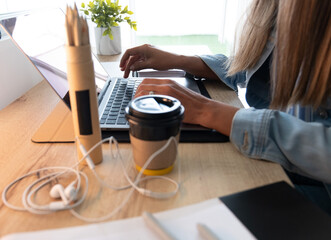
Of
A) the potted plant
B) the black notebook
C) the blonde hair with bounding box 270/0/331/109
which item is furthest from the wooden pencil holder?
the potted plant

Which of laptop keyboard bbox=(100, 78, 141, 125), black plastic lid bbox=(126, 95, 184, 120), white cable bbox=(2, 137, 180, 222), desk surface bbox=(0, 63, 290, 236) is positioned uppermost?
black plastic lid bbox=(126, 95, 184, 120)

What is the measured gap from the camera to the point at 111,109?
66 centimetres

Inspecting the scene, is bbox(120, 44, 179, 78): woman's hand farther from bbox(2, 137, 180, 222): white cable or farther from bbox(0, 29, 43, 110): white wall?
bbox(2, 137, 180, 222): white cable

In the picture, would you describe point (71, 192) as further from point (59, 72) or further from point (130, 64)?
point (130, 64)

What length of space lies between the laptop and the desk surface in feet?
0.14

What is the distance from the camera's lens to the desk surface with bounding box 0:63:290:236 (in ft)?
1.24

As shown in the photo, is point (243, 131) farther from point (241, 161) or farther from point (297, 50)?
point (297, 50)

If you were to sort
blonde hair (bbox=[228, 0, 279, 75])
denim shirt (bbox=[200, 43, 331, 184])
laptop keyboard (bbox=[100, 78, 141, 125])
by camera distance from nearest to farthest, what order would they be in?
denim shirt (bbox=[200, 43, 331, 184]) → laptop keyboard (bbox=[100, 78, 141, 125]) → blonde hair (bbox=[228, 0, 279, 75])

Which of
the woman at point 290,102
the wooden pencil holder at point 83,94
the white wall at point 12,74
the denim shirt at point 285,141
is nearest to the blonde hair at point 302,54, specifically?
the woman at point 290,102

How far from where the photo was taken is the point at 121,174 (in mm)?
469

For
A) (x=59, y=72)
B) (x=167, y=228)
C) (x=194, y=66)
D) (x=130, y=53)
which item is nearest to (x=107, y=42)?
(x=130, y=53)

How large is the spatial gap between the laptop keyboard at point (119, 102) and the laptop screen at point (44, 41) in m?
0.08

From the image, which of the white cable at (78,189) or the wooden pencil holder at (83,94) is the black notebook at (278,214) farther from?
the wooden pencil holder at (83,94)

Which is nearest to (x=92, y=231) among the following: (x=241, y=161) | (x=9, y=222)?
(x=9, y=222)
